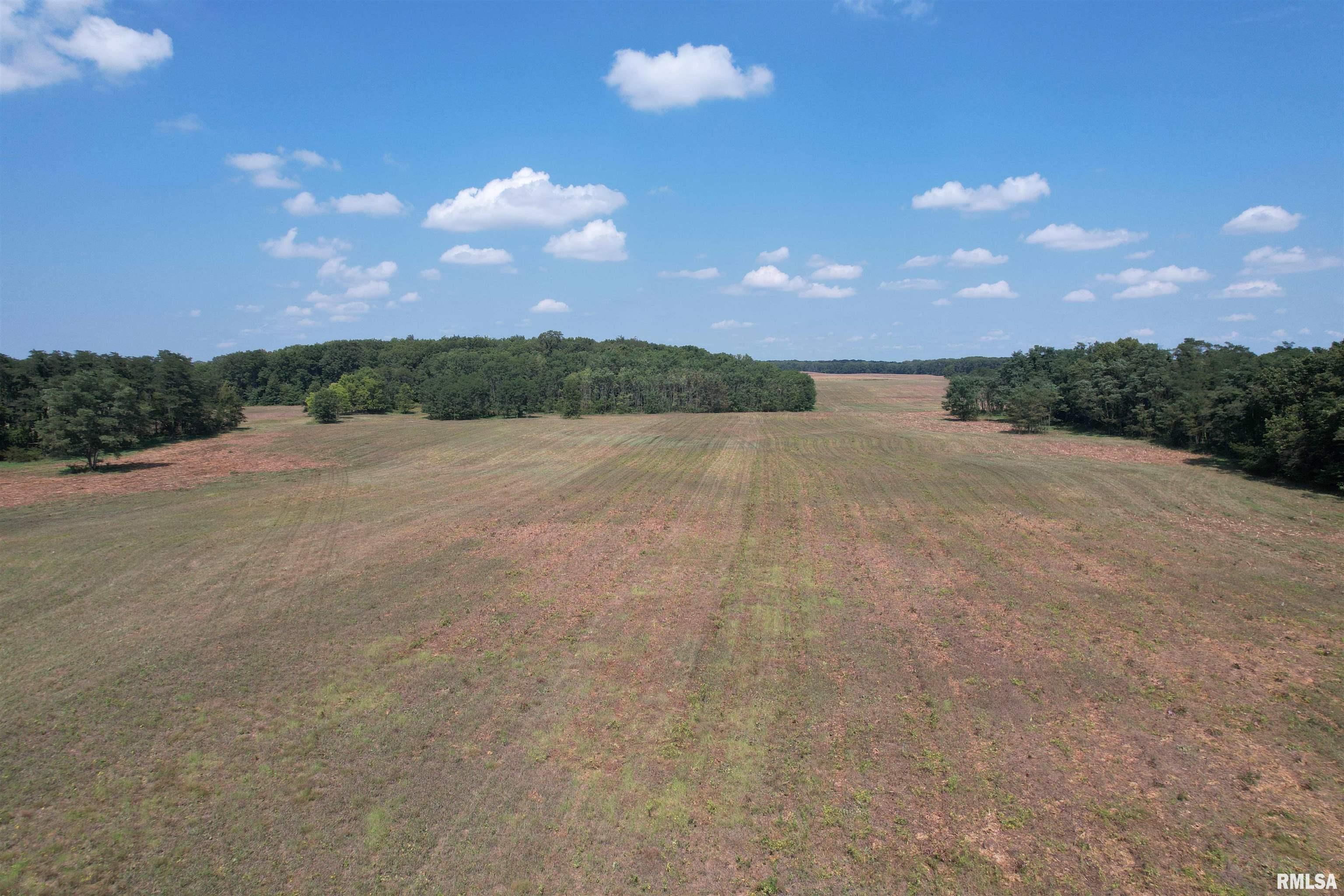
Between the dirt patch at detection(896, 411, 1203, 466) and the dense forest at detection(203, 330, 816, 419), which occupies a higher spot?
the dense forest at detection(203, 330, 816, 419)

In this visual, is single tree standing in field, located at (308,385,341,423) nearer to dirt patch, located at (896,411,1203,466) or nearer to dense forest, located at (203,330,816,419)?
dense forest, located at (203,330,816,419)

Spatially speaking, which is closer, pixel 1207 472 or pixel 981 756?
pixel 981 756

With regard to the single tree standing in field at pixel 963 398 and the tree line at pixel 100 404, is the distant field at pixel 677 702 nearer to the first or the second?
the tree line at pixel 100 404

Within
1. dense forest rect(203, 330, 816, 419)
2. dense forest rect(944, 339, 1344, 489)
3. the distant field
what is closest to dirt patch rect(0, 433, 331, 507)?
the distant field

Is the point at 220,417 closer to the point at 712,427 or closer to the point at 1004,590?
the point at 712,427

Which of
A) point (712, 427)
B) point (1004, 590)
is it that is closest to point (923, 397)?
point (712, 427)

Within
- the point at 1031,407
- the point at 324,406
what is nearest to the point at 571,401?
the point at 324,406
